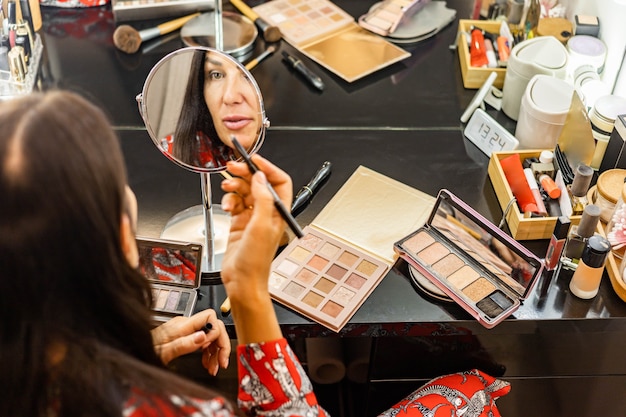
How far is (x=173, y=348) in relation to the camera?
4.25 ft

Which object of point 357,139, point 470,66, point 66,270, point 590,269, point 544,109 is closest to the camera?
point 66,270

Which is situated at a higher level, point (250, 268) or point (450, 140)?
point (250, 268)

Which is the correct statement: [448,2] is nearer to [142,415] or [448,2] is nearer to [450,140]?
[450,140]

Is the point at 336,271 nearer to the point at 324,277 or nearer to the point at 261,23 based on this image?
the point at 324,277

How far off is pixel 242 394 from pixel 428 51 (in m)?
1.26

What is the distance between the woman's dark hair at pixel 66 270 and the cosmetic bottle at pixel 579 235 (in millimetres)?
837

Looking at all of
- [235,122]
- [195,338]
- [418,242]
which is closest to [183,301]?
[195,338]

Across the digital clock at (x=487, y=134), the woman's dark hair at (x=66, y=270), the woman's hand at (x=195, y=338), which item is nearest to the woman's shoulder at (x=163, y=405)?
the woman's dark hair at (x=66, y=270)

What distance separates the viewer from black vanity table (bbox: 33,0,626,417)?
142 centimetres

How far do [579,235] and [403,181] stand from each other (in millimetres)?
393

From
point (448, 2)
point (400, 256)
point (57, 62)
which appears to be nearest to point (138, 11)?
point (57, 62)

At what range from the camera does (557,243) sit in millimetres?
1435

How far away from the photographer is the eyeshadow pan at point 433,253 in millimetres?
1465

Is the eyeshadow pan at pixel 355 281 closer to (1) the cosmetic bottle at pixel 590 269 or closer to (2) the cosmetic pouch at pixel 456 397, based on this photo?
(2) the cosmetic pouch at pixel 456 397
